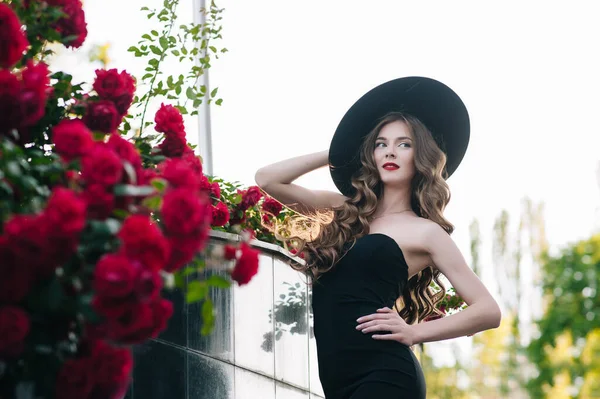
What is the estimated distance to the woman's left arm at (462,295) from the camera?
2.49 metres

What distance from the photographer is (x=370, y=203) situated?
8.99 ft

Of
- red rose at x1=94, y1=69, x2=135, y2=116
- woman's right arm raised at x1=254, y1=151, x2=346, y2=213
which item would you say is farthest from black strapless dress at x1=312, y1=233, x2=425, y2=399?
red rose at x1=94, y1=69, x2=135, y2=116

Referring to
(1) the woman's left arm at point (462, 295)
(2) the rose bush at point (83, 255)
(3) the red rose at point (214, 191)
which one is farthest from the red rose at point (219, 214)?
(2) the rose bush at point (83, 255)

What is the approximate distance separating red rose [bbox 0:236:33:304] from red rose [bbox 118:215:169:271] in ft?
0.41

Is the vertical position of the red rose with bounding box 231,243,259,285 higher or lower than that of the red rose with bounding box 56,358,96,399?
higher

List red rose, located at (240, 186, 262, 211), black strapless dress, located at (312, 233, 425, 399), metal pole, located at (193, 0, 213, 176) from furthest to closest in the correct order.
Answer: metal pole, located at (193, 0, 213, 176) → red rose, located at (240, 186, 262, 211) → black strapless dress, located at (312, 233, 425, 399)

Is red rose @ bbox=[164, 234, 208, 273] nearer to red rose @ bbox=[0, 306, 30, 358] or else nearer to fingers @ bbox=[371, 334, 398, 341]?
red rose @ bbox=[0, 306, 30, 358]

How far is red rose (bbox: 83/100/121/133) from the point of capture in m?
1.53

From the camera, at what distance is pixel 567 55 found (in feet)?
52.8

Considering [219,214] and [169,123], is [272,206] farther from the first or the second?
[169,123]

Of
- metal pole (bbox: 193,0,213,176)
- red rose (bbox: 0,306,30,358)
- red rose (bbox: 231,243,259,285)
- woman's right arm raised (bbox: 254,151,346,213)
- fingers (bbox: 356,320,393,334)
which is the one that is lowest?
red rose (bbox: 0,306,30,358)

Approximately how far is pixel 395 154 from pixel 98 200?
1.76m

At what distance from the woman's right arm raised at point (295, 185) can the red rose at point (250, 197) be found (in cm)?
26

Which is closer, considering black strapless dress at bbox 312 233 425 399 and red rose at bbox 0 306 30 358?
red rose at bbox 0 306 30 358
